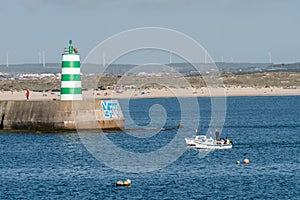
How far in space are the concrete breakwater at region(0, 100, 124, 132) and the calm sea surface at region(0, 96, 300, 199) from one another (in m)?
1.01

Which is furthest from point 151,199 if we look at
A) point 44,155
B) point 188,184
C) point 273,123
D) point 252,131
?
point 273,123

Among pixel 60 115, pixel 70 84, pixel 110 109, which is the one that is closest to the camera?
pixel 70 84

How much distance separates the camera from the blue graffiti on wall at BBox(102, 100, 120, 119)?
73125 millimetres

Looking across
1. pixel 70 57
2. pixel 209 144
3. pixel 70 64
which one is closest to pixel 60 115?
pixel 70 64

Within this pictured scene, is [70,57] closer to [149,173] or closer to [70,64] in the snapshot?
[70,64]

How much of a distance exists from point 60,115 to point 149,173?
71.7 feet

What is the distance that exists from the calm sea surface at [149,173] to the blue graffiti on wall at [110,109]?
1.66 m

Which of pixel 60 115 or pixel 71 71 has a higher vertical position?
pixel 71 71

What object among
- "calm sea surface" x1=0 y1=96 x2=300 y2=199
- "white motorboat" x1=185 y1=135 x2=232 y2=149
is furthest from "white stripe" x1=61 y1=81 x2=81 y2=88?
"white motorboat" x1=185 y1=135 x2=232 y2=149

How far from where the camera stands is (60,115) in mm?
72438

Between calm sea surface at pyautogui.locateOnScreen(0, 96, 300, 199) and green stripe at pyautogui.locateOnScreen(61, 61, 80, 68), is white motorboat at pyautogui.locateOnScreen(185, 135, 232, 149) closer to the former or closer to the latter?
calm sea surface at pyautogui.locateOnScreen(0, 96, 300, 199)

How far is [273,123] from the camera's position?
95562mm

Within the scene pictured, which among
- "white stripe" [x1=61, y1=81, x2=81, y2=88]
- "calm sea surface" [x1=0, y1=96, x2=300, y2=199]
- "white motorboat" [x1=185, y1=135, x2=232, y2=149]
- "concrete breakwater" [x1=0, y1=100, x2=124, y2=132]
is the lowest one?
"calm sea surface" [x1=0, y1=96, x2=300, y2=199]

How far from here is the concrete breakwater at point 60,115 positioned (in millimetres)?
71750
